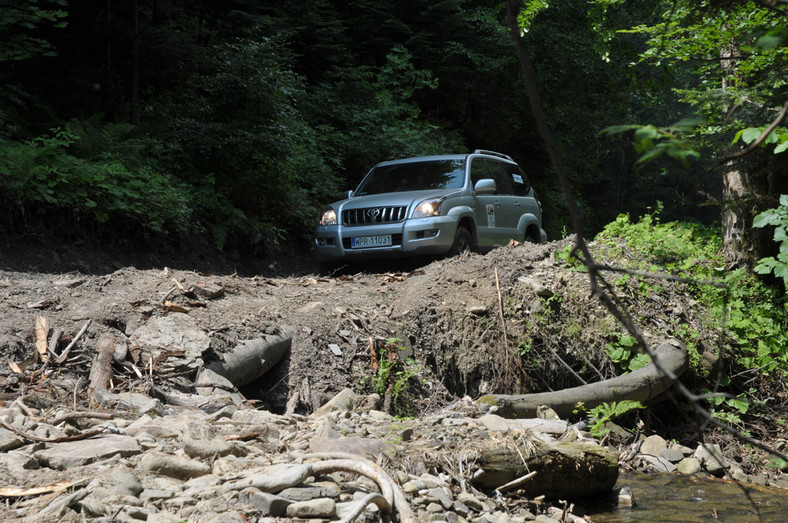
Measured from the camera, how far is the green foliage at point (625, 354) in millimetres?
7754

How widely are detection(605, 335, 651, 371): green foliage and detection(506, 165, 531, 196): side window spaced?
15.4 feet

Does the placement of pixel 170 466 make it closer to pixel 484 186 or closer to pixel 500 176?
pixel 484 186

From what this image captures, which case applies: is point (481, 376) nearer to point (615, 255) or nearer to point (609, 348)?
point (609, 348)

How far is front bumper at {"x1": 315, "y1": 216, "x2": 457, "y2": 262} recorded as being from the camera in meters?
9.66

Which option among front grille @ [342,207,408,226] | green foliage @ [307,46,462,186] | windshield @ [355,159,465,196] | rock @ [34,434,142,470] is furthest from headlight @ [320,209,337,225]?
rock @ [34,434,142,470]

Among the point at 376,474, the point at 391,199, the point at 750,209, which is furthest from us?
the point at 391,199

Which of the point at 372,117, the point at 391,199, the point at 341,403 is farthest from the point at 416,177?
the point at 372,117

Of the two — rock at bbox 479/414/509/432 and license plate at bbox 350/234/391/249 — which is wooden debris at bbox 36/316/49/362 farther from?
license plate at bbox 350/234/391/249

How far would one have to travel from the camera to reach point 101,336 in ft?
20.3

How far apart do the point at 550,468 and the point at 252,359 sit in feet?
9.69

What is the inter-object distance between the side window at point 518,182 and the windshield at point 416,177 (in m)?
1.61

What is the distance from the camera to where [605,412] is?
721 centimetres

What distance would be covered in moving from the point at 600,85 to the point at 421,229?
15700 mm

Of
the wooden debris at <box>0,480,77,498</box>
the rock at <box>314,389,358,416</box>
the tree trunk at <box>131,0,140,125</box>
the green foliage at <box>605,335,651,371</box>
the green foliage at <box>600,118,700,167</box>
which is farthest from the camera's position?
the tree trunk at <box>131,0,140,125</box>
